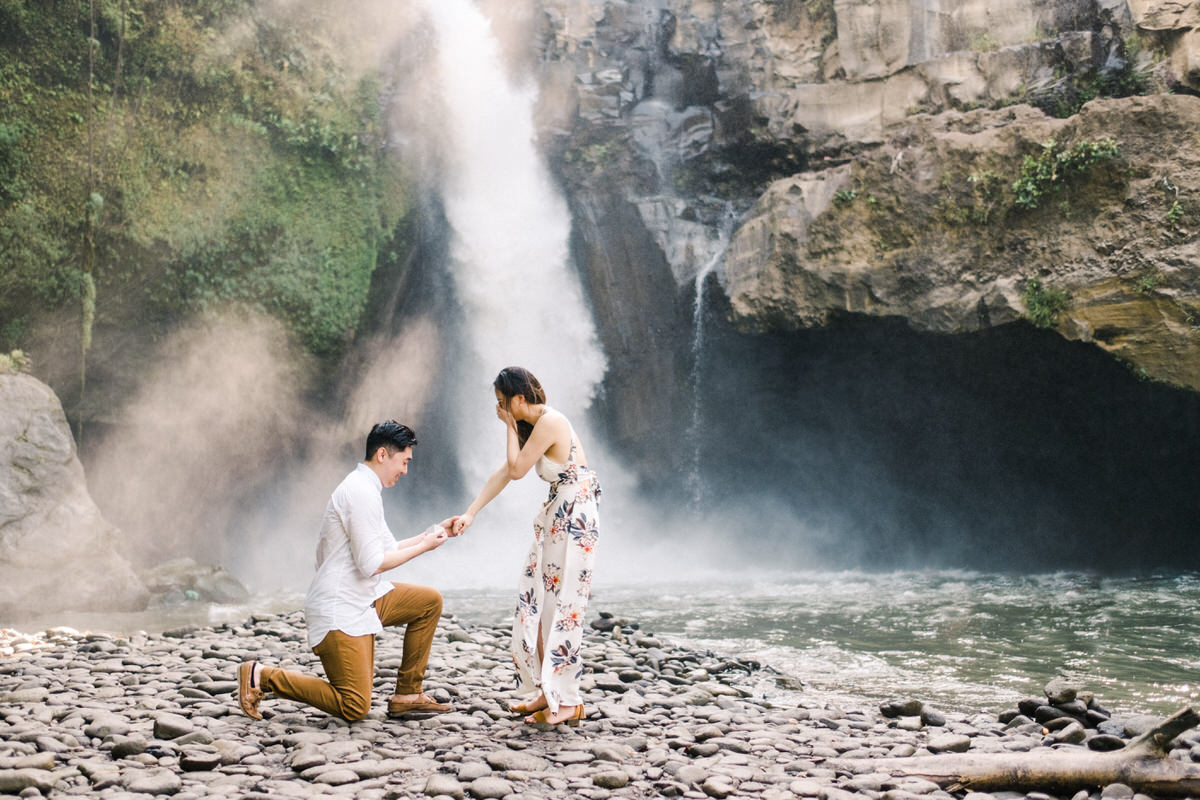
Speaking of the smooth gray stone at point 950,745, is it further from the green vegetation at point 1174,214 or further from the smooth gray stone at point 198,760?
the green vegetation at point 1174,214

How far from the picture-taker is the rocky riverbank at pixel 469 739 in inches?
135

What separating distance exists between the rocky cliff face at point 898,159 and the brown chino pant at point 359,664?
1073 centimetres

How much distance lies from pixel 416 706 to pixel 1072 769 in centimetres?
294

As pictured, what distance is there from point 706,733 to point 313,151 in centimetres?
1465

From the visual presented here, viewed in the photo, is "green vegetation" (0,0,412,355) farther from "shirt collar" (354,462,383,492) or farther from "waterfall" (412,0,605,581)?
"shirt collar" (354,462,383,492)

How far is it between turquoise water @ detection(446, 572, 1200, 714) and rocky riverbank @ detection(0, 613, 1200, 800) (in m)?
0.99

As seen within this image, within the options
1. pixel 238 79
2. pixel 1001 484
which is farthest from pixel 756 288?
pixel 238 79

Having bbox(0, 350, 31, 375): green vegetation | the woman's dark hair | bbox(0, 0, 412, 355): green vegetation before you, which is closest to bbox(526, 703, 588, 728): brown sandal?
the woman's dark hair

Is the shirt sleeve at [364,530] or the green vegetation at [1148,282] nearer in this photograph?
the shirt sleeve at [364,530]

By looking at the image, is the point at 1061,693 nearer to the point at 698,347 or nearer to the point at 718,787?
the point at 718,787

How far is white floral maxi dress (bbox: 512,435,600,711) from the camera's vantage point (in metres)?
4.31

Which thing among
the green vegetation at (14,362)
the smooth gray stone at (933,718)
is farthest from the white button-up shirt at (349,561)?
the green vegetation at (14,362)

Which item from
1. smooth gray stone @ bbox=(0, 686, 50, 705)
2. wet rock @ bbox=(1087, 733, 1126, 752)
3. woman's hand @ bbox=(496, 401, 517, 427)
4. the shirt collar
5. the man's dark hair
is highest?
woman's hand @ bbox=(496, 401, 517, 427)

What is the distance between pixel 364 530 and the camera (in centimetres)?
421
